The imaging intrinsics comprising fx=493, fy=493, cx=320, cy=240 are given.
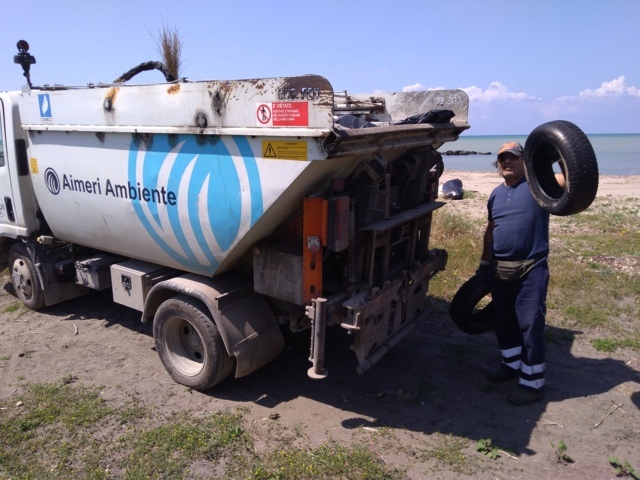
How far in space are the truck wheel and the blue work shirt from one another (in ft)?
16.9

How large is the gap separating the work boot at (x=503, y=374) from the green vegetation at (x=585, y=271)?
1.25 meters

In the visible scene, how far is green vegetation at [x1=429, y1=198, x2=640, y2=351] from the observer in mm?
5619

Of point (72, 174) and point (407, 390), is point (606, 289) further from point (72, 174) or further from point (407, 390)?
point (72, 174)

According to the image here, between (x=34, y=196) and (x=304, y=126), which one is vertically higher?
(x=304, y=126)

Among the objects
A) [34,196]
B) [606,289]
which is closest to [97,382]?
[34,196]

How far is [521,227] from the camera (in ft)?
13.5

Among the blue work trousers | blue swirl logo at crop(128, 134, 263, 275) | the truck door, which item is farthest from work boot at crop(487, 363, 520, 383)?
the truck door

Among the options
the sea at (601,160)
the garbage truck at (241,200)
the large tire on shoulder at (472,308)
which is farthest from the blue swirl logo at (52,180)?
the sea at (601,160)

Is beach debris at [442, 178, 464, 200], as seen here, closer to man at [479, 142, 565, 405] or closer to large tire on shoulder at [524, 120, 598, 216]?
man at [479, 142, 565, 405]

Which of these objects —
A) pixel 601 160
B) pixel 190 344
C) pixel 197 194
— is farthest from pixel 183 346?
pixel 601 160

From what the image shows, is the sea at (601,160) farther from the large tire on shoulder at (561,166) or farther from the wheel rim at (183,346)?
the wheel rim at (183,346)

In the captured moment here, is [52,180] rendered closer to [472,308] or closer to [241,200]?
[241,200]

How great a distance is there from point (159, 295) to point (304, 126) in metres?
2.35

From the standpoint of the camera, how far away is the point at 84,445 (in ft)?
11.6
